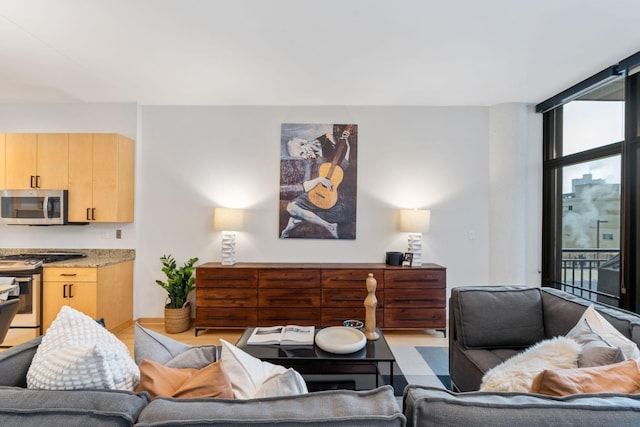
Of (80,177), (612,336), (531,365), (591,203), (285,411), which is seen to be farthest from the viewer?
(80,177)

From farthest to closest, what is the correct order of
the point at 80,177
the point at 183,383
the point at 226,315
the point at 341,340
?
the point at 80,177
the point at 226,315
the point at 341,340
the point at 183,383

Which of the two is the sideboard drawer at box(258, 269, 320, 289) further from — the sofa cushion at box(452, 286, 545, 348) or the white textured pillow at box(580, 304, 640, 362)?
the white textured pillow at box(580, 304, 640, 362)

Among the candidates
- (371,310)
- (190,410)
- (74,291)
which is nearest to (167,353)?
(190,410)

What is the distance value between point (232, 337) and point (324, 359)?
6.14 ft

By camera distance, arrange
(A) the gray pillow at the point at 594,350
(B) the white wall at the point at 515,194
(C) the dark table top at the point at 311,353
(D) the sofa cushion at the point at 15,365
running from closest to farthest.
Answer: (D) the sofa cushion at the point at 15,365 → (A) the gray pillow at the point at 594,350 → (C) the dark table top at the point at 311,353 → (B) the white wall at the point at 515,194

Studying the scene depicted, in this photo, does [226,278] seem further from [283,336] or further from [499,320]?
[499,320]

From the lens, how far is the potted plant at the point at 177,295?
355cm

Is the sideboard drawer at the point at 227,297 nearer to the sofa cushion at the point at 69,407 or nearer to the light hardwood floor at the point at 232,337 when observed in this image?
the light hardwood floor at the point at 232,337

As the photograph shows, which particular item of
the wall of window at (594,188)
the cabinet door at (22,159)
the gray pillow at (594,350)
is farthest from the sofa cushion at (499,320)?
the cabinet door at (22,159)

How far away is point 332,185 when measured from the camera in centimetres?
390

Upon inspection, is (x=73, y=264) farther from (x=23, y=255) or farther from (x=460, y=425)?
(x=460, y=425)

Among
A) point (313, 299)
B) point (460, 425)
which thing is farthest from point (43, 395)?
point (313, 299)

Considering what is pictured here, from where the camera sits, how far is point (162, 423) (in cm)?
71

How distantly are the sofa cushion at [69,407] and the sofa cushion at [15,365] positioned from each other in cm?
24
